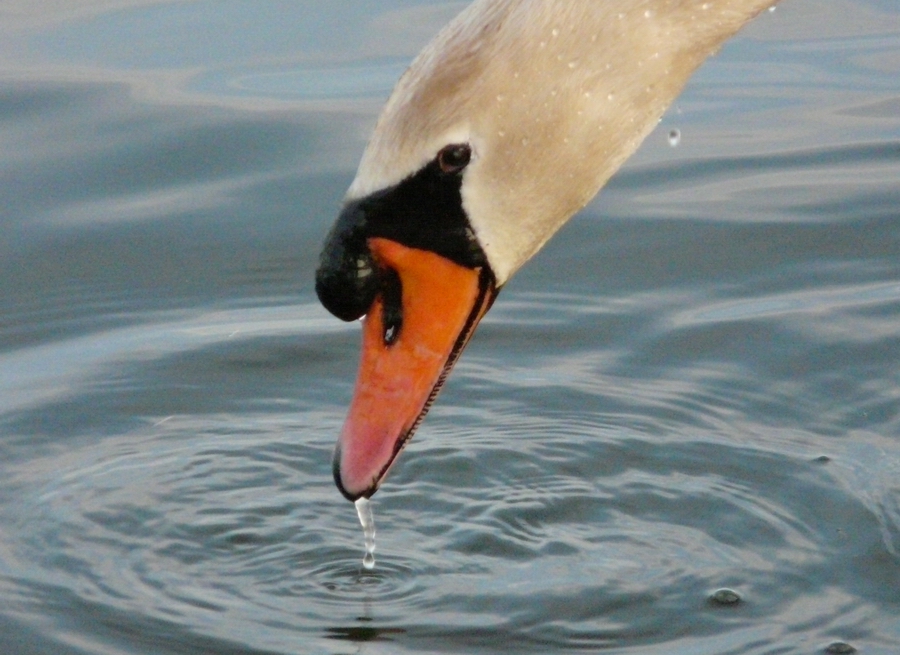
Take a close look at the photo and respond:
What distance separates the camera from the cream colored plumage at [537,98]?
448 cm

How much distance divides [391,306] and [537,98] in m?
0.64

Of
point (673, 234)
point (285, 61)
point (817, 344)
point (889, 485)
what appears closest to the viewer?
point (889, 485)

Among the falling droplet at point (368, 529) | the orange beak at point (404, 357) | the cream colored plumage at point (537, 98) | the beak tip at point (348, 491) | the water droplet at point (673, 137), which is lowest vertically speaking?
the beak tip at point (348, 491)

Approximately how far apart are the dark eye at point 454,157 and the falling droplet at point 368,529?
1.04m

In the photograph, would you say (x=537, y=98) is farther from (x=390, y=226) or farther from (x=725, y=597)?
(x=725, y=597)

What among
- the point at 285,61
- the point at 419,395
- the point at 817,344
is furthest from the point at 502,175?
the point at 285,61

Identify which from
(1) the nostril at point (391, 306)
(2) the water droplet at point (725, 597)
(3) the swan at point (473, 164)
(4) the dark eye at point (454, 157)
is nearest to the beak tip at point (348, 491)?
(3) the swan at point (473, 164)

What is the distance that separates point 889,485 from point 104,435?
2.54 metres

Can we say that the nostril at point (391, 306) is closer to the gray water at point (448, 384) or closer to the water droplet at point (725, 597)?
the gray water at point (448, 384)

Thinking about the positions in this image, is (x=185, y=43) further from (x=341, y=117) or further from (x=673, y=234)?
(x=673, y=234)

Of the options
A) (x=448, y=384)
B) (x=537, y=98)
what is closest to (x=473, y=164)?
(x=537, y=98)

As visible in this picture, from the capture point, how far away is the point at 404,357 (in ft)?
15.9

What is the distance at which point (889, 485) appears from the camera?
5832 mm

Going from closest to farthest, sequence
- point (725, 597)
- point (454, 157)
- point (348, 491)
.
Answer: point (454, 157)
point (348, 491)
point (725, 597)
